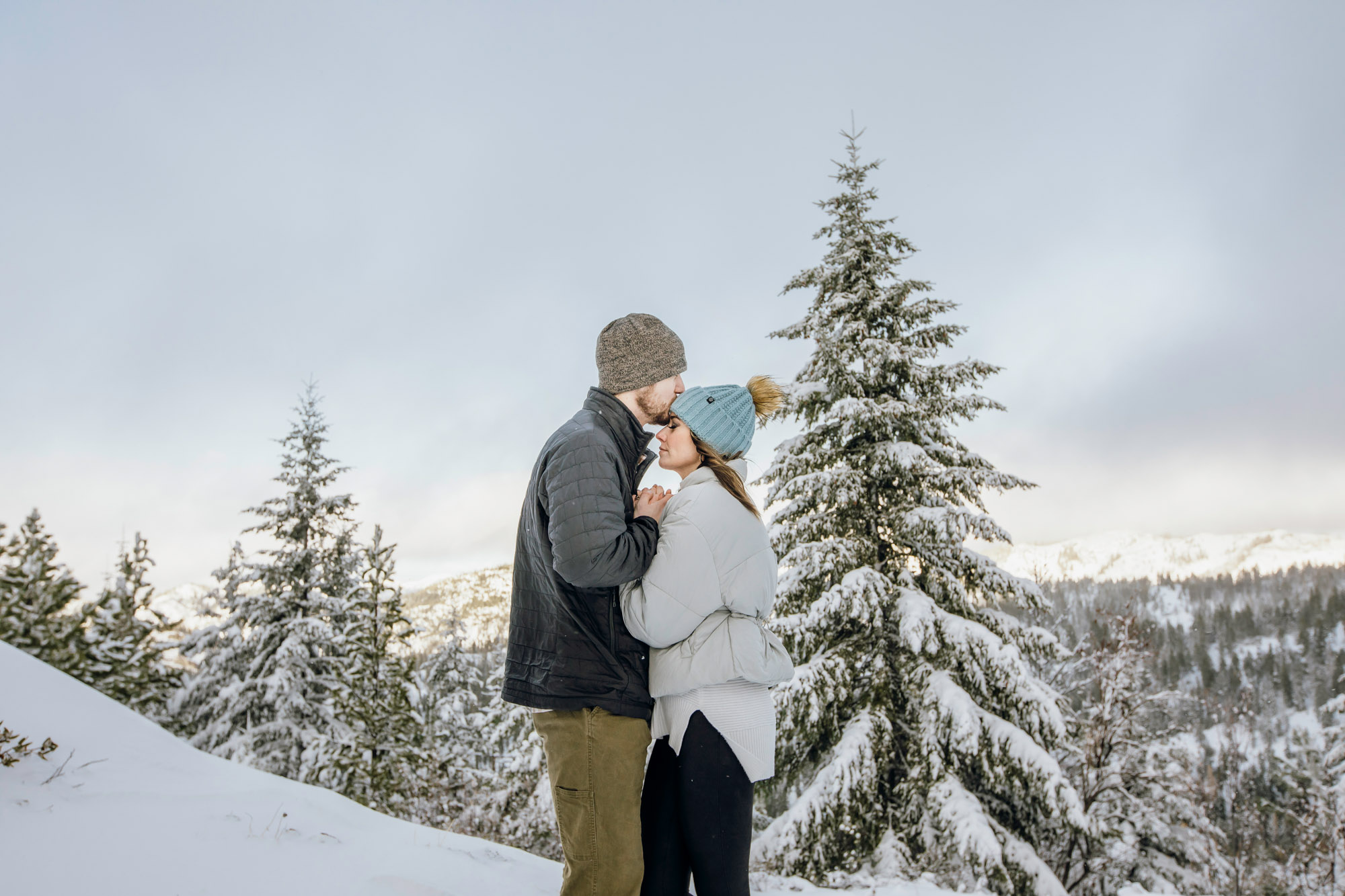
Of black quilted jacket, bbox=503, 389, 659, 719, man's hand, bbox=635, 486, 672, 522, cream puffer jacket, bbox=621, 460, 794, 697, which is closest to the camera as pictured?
black quilted jacket, bbox=503, 389, 659, 719

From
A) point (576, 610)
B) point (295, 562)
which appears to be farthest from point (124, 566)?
point (576, 610)

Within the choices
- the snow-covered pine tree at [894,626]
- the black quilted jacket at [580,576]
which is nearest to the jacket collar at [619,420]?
the black quilted jacket at [580,576]

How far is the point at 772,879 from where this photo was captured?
538 centimetres

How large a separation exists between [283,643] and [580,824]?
15.5 m

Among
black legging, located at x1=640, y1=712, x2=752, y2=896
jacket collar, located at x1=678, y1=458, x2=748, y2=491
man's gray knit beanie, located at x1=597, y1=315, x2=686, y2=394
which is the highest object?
man's gray knit beanie, located at x1=597, y1=315, x2=686, y2=394

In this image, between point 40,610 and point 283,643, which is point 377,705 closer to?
point 283,643

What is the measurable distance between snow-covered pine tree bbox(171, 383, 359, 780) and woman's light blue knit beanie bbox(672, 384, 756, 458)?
14913 millimetres

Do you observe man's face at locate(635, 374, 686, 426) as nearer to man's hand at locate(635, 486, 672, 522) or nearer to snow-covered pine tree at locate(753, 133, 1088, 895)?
man's hand at locate(635, 486, 672, 522)

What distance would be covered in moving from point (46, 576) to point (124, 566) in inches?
101

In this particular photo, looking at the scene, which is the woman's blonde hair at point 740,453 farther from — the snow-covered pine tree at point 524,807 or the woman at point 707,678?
the snow-covered pine tree at point 524,807

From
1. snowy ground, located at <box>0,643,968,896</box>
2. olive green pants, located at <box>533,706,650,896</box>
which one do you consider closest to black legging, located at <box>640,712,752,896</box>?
olive green pants, located at <box>533,706,650,896</box>

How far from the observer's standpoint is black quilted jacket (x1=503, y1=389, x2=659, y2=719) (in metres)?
2.05

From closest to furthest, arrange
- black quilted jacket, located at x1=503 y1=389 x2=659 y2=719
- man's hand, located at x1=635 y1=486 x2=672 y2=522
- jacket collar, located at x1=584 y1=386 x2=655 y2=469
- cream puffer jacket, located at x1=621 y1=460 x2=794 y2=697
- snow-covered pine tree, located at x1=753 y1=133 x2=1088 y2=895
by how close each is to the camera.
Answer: black quilted jacket, located at x1=503 y1=389 x2=659 y2=719
cream puffer jacket, located at x1=621 y1=460 x2=794 y2=697
man's hand, located at x1=635 y1=486 x2=672 y2=522
jacket collar, located at x1=584 y1=386 x2=655 y2=469
snow-covered pine tree, located at x1=753 y1=133 x2=1088 y2=895

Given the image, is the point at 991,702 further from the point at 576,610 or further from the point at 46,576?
the point at 46,576
